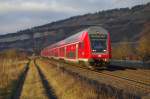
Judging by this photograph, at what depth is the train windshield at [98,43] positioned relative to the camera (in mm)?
34812

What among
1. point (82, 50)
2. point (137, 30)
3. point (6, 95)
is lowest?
point (6, 95)

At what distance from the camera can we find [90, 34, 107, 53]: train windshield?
34812mm

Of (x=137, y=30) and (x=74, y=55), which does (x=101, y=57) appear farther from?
(x=137, y=30)

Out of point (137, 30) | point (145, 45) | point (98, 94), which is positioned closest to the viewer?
point (98, 94)

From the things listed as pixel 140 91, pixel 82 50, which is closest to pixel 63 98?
pixel 140 91

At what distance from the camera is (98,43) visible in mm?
35312

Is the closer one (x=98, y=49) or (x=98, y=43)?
(x=98, y=49)

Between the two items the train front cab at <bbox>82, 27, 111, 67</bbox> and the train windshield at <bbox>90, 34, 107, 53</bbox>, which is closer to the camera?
the train front cab at <bbox>82, 27, 111, 67</bbox>

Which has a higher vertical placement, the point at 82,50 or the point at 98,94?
the point at 82,50

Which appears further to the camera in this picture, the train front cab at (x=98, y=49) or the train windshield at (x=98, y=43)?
the train windshield at (x=98, y=43)

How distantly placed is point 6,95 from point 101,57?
13.6 meters

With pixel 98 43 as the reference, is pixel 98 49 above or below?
below

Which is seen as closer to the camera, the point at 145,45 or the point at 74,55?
the point at 74,55

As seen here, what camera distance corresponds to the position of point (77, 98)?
56.2ft
